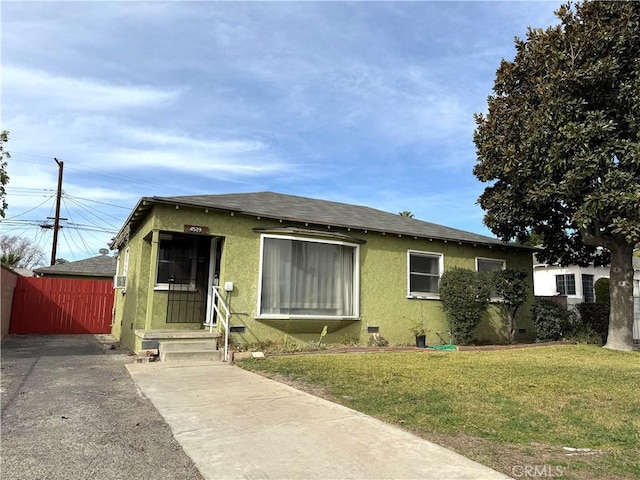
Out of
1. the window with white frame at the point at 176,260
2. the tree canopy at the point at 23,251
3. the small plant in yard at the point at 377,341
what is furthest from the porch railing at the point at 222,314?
the tree canopy at the point at 23,251

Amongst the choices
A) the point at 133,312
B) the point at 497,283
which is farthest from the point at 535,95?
the point at 133,312

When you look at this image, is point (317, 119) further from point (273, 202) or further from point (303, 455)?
point (303, 455)

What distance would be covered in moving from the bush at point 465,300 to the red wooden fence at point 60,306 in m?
13.4

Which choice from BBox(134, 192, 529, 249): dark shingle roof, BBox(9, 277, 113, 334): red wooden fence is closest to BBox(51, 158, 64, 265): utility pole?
BBox(9, 277, 113, 334): red wooden fence

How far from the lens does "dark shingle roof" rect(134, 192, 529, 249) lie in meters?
10.7

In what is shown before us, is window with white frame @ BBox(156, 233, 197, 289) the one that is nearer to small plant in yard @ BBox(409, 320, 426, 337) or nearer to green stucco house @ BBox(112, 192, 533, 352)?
green stucco house @ BBox(112, 192, 533, 352)

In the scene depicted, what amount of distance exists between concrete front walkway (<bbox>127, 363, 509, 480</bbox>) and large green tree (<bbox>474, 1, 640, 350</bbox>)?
8.45m

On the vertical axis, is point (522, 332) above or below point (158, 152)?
below

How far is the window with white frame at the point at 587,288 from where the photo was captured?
78.9ft

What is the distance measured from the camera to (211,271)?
38.1ft

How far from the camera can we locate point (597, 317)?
14422 mm

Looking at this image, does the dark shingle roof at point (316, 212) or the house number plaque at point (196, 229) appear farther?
the dark shingle roof at point (316, 212)

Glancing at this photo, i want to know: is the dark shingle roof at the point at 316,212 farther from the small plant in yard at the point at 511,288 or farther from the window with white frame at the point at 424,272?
the small plant in yard at the point at 511,288

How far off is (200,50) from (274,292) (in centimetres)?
651
